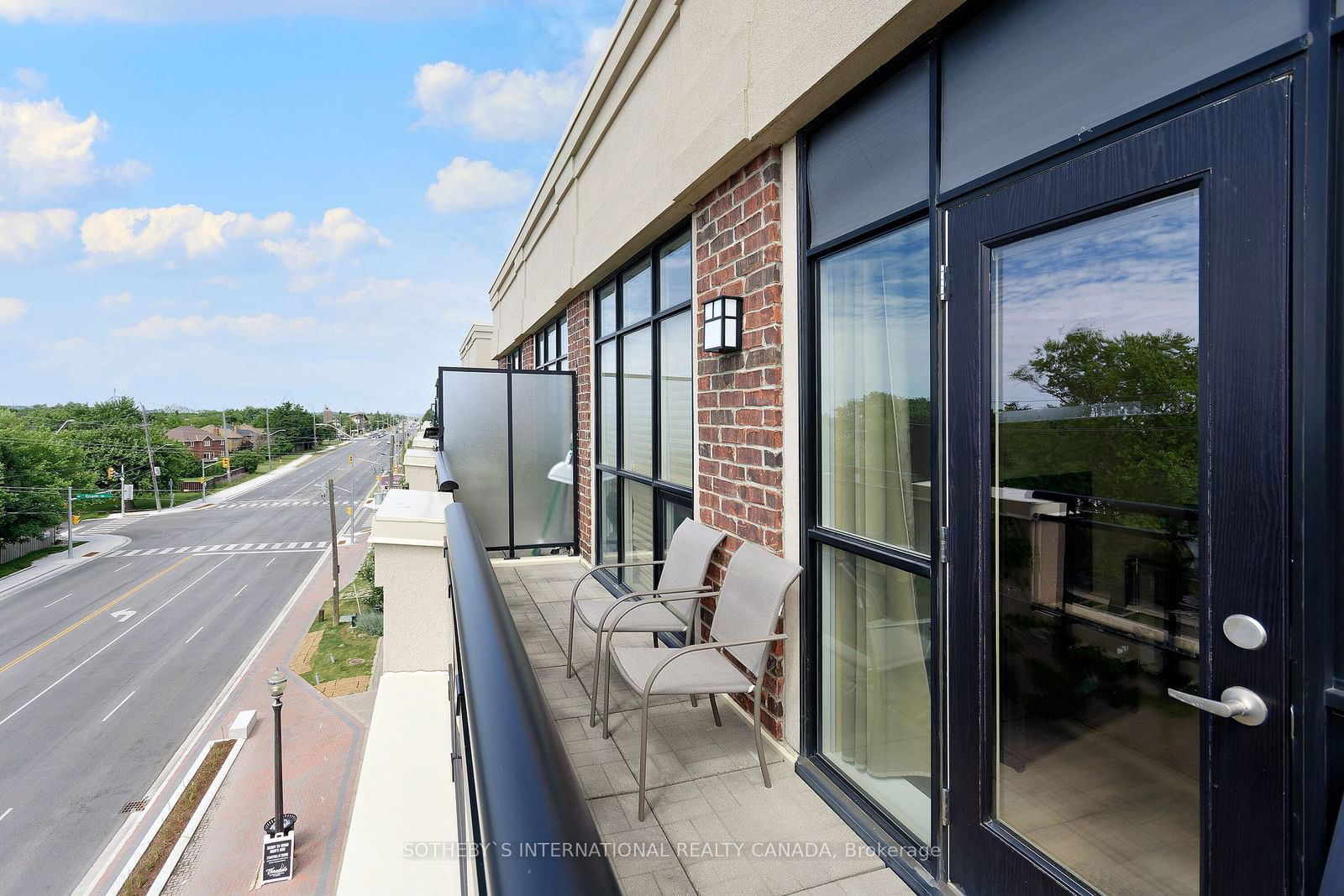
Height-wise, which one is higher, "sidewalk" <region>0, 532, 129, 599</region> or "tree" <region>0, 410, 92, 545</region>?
"tree" <region>0, 410, 92, 545</region>

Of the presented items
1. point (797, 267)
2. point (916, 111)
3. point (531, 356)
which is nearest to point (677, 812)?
point (797, 267)

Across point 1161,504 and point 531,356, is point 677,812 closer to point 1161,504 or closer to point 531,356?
point 1161,504

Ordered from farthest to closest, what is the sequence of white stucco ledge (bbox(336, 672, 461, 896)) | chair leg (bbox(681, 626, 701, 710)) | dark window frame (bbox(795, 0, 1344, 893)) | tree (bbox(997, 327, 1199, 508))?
chair leg (bbox(681, 626, 701, 710)) < white stucco ledge (bbox(336, 672, 461, 896)) < tree (bbox(997, 327, 1199, 508)) < dark window frame (bbox(795, 0, 1344, 893))

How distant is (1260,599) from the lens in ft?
3.73

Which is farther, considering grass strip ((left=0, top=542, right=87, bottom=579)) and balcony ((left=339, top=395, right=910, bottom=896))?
grass strip ((left=0, top=542, right=87, bottom=579))

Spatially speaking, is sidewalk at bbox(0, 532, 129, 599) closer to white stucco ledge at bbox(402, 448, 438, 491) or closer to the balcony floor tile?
white stucco ledge at bbox(402, 448, 438, 491)

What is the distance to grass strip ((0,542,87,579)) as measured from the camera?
3471cm

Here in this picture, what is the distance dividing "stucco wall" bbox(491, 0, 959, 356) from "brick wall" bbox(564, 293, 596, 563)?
11.1 inches

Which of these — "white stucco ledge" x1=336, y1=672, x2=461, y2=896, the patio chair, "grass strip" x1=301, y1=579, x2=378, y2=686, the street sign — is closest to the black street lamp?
the street sign

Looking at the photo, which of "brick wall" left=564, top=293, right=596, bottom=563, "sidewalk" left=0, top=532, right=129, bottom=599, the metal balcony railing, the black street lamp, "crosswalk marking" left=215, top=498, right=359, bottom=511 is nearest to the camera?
the metal balcony railing

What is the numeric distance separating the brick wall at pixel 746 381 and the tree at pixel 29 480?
45359mm

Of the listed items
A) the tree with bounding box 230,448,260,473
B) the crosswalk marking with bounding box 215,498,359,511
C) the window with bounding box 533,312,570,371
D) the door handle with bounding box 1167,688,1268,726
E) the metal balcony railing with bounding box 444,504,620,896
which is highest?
the window with bounding box 533,312,570,371

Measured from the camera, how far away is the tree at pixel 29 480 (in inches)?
1361

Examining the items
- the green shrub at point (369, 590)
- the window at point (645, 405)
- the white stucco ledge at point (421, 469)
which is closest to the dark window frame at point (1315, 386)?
the window at point (645, 405)
